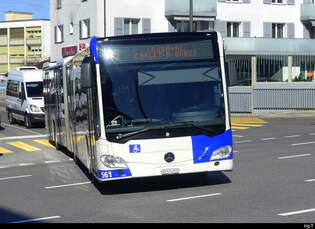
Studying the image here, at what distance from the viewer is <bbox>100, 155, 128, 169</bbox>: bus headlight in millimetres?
11531

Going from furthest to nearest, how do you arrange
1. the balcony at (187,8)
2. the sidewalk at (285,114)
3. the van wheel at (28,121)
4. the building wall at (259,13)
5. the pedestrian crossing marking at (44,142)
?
the building wall at (259,13) < the balcony at (187,8) < the sidewalk at (285,114) < the van wheel at (28,121) < the pedestrian crossing marking at (44,142)

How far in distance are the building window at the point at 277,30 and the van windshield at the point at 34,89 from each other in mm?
23851

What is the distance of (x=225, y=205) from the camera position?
10266 millimetres

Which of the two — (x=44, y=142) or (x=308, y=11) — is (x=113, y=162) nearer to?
(x=44, y=142)

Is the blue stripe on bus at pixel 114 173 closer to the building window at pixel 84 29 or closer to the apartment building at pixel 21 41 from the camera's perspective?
the building window at pixel 84 29

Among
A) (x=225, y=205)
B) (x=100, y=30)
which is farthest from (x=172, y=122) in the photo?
(x=100, y=30)

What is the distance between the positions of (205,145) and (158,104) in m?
1.08

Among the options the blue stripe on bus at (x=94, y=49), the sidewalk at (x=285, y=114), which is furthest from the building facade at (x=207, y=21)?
the blue stripe on bus at (x=94, y=49)

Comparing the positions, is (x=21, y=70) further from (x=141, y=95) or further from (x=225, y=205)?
(x=225, y=205)

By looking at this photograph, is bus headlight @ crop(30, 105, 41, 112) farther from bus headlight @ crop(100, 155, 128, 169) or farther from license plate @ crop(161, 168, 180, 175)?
license plate @ crop(161, 168, 180, 175)

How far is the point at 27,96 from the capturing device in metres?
29.3

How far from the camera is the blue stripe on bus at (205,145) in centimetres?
1172

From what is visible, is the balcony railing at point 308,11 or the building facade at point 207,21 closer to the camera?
the building facade at point 207,21

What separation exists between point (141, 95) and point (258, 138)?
12.2 meters
